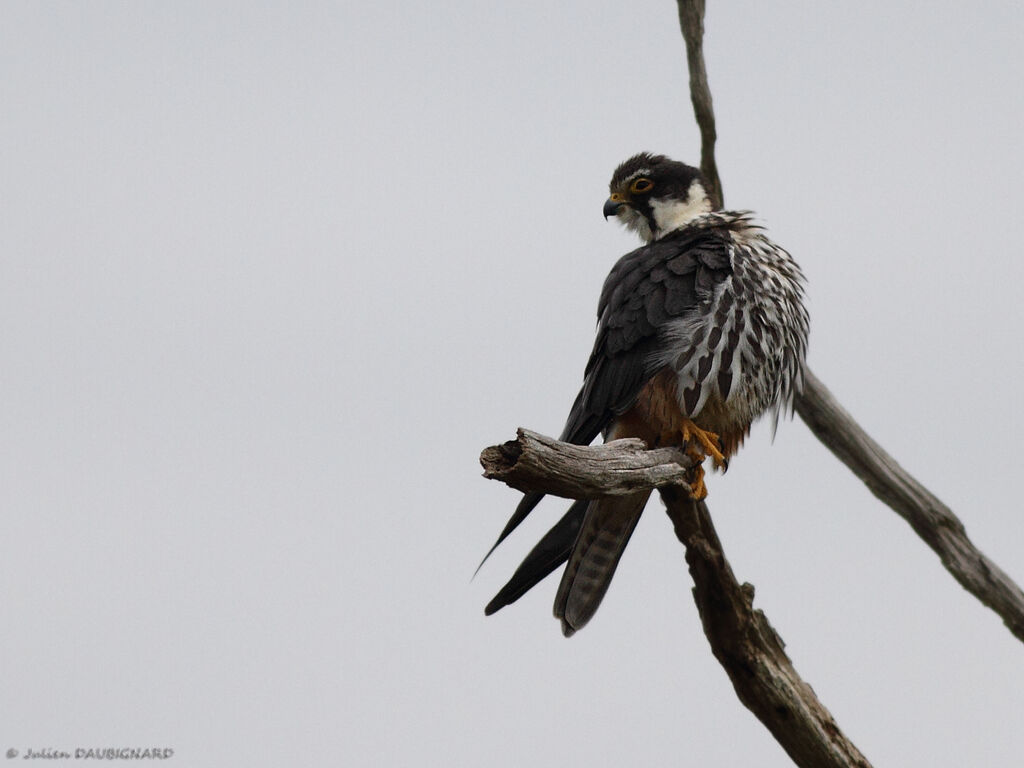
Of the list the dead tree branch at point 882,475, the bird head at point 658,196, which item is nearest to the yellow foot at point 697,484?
the bird head at point 658,196

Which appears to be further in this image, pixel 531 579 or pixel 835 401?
pixel 835 401

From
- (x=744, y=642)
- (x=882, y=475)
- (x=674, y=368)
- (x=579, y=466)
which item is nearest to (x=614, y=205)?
(x=674, y=368)

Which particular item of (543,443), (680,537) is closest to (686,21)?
(680,537)

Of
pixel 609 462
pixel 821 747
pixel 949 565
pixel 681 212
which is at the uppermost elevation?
pixel 681 212

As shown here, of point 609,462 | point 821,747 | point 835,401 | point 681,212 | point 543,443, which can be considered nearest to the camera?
point 543,443

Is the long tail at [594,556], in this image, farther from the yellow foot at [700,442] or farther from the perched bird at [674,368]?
the yellow foot at [700,442]

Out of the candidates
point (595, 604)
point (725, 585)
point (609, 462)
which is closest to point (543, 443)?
point (609, 462)

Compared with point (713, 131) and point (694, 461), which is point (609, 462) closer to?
point (694, 461)

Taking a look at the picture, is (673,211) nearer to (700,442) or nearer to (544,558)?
(700,442)

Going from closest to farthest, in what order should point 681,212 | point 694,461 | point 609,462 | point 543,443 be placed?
1. point 543,443
2. point 609,462
3. point 694,461
4. point 681,212

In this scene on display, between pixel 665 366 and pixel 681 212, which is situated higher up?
pixel 681 212

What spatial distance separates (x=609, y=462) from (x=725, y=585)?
0.81 m

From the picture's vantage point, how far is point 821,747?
4.37 meters

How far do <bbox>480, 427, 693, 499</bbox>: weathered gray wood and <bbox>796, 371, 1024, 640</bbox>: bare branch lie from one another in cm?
189
